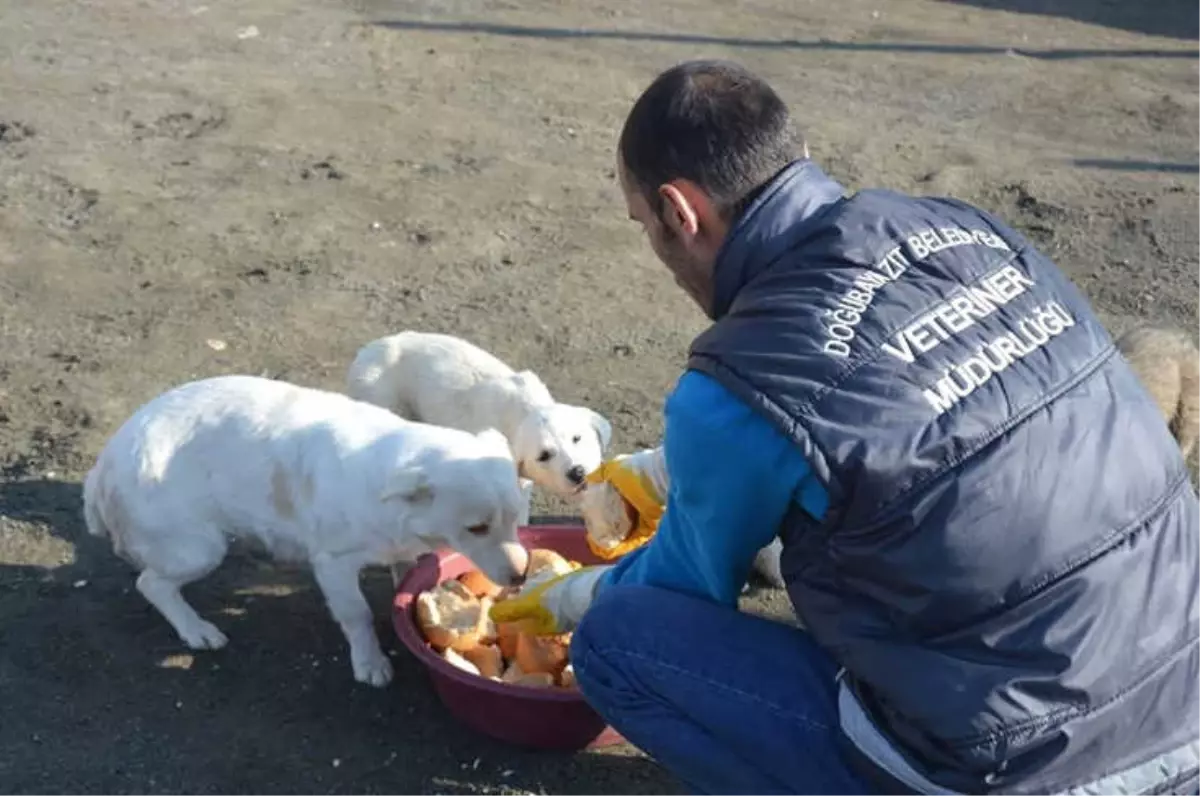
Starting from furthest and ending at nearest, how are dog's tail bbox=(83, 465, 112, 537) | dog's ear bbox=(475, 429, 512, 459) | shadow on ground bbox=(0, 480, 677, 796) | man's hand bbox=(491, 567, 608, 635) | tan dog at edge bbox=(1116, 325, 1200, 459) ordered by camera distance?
tan dog at edge bbox=(1116, 325, 1200, 459) → dog's tail bbox=(83, 465, 112, 537) → dog's ear bbox=(475, 429, 512, 459) → shadow on ground bbox=(0, 480, 677, 796) → man's hand bbox=(491, 567, 608, 635)

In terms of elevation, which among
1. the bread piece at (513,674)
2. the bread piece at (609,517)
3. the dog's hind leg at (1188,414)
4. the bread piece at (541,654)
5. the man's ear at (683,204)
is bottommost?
the bread piece at (513,674)

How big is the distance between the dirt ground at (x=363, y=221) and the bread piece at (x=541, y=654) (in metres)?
0.25

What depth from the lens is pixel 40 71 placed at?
874 centimetres

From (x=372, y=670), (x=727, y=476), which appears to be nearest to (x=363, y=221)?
(x=372, y=670)

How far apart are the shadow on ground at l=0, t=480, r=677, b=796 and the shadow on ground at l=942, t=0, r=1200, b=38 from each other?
26.3ft

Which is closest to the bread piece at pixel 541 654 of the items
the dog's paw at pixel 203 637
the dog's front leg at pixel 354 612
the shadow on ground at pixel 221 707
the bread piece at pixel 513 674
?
the bread piece at pixel 513 674

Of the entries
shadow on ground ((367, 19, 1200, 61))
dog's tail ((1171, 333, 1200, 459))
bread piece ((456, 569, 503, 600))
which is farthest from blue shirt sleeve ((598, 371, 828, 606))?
shadow on ground ((367, 19, 1200, 61))

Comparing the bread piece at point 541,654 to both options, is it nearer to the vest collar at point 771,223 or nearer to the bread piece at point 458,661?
the bread piece at point 458,661

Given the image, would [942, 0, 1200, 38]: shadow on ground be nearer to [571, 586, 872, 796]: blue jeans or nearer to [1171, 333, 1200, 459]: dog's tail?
[1171, 333, 1200, 459]: dog's tail

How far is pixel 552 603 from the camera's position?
4020 mm

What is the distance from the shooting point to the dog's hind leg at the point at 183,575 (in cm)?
445

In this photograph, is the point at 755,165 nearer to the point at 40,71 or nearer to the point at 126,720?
the point at 126,720

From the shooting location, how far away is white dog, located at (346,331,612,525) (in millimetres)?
5023

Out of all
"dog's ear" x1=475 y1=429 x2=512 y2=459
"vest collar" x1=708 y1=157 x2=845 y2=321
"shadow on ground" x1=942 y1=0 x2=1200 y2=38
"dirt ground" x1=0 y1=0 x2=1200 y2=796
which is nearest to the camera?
"vest collar" x1=708 y1=157 x2=845 y2=321
